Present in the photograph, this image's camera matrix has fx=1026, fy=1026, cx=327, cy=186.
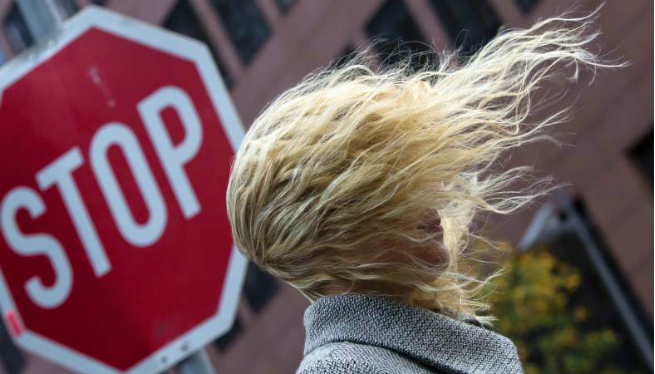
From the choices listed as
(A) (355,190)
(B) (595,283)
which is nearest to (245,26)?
(B) (595,283)

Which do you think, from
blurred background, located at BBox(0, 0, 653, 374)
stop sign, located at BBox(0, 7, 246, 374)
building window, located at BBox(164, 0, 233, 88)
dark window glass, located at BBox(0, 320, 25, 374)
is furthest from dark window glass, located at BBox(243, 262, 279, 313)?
stop sign, located at BBox(0, 7, 246, 374)

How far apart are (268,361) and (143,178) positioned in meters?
3.55

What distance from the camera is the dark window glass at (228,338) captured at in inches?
218

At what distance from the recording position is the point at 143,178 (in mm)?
2318

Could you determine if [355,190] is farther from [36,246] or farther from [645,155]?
[645,155]

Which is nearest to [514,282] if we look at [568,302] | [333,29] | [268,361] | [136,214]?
[568,302]

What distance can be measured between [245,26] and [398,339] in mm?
4719

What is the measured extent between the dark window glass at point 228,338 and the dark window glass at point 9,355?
1.02 meters

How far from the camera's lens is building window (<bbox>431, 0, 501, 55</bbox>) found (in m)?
5.64

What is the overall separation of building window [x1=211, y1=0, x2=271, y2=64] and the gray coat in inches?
176

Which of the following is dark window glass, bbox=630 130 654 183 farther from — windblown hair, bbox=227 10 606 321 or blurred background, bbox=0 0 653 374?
windblown hair, bbox=227 10 606 321

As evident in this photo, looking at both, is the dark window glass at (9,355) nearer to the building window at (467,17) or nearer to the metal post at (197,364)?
the building window at (467,17)

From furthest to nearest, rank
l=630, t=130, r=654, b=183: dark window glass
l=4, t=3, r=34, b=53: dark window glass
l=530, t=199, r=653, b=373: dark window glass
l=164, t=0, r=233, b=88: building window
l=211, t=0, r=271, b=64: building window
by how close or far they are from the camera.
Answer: l=530, t=199, r=653, b=373: dark window glass → l=630, t=130, r=654, b=183: dark window glass → l=211, t=0, r=271, b=64: building window → l=164, t=0, r=233, b=88: building window → l=4, t=3, r=34, b=53: dark window glass

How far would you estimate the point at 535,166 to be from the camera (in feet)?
21.5
